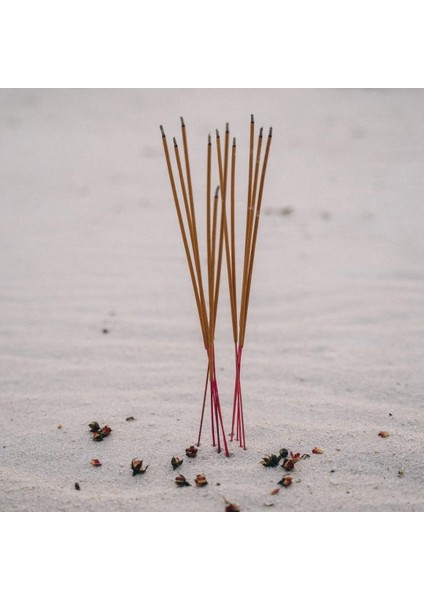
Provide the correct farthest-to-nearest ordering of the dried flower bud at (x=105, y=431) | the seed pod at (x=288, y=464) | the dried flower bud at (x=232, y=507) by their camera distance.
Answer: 1. the dried flower bud at (x=105, y=431)
2. the seed pod at (x=288, y=464)
3. the dried flower bud at (x=232, y=507)

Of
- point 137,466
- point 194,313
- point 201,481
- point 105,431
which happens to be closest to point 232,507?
point 201,481

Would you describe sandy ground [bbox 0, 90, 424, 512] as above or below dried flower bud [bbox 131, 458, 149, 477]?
above

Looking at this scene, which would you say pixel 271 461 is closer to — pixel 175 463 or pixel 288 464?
pixel 288 464

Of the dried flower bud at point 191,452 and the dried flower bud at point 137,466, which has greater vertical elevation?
the dried flower bud at point 191,452

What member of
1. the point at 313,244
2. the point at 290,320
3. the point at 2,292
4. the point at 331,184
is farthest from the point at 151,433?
the point at 331,184

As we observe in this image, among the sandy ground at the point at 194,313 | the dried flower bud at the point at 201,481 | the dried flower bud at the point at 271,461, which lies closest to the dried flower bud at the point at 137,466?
the sandy ground at the point at 194,313

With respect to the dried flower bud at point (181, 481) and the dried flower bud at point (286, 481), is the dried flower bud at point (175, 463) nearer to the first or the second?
the dried flower bud at point (181, 481)

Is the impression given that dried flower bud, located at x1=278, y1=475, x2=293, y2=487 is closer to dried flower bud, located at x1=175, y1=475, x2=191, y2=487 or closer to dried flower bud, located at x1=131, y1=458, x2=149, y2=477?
dried flower bud, located at x1=175, y1=475, x2=191, y2=487

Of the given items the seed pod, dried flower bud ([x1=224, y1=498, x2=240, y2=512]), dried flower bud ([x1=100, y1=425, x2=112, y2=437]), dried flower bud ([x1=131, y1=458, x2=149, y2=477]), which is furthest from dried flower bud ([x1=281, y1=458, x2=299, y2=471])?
dried flower bud ([x1=100, y1=425, x2=112, y2=437])
